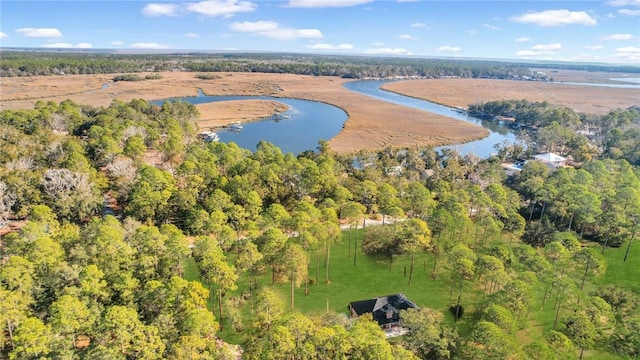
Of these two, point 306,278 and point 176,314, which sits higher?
point 176,314

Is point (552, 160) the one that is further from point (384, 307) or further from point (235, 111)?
point (235, 111)

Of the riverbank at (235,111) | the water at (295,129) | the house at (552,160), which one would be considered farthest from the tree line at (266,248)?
the riverbank at (235,111)

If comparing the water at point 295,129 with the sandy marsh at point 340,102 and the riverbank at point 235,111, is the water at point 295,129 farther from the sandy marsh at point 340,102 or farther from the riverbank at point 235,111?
the riverbank at point 235,111

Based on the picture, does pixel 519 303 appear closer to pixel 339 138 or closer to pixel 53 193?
pixel 53 193

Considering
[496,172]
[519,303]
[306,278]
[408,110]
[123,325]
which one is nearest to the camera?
[123,325]

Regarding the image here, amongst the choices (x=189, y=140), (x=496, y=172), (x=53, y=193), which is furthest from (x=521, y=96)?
(x=53, y=193)

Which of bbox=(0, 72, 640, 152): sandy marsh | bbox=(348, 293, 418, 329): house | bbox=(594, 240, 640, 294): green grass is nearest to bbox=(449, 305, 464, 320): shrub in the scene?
bbox=(348, 293, 418, 329): house

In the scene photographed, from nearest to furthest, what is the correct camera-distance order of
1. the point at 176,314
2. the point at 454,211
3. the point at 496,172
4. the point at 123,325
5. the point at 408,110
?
the point at 123,325 < the point at 176,314 < the point at 454,211 < the point at 496,172 < the point at 408,110

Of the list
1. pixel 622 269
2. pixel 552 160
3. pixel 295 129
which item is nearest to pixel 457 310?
pixel 622 269
